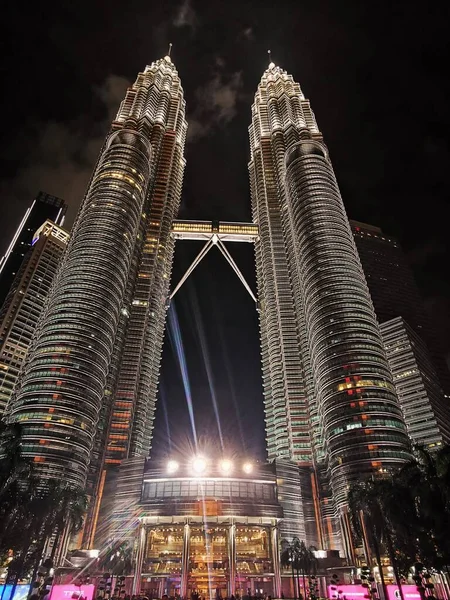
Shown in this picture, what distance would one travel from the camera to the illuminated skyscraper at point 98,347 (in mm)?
126500

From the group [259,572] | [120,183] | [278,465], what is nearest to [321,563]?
[259,572]

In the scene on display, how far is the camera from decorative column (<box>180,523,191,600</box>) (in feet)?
331

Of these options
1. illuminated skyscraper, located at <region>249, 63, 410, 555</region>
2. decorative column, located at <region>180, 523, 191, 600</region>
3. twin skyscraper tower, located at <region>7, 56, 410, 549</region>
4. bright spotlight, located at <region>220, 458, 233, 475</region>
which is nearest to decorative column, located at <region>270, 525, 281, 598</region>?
bright spotlight, located at <region>220, 458, 233, 475</region>

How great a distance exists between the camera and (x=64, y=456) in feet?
402

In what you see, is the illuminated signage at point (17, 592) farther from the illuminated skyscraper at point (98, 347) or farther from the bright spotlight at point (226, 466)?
the bright spotlight at point (226, 466)

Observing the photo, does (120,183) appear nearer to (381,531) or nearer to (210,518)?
(210,518)

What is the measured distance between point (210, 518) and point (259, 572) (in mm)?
16959

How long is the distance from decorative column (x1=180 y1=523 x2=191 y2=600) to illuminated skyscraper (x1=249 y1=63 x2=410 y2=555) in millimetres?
42896

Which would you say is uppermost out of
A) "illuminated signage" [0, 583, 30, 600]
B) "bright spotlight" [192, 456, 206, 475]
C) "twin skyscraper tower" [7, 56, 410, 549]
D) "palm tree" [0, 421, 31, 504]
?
"twin skyscraper tower" [7, 56, 410, 549]

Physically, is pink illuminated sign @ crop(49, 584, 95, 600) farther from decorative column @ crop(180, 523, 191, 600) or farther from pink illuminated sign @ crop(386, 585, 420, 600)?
decorative column @ crop(180, 523, 191, 600)

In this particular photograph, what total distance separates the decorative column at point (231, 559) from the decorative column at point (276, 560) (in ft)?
32.3

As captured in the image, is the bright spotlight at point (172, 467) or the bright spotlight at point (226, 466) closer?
the bright spotlight at point (226, 466)

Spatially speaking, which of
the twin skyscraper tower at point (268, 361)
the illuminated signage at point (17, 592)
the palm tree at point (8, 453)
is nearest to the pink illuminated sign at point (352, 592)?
the illuminated signage at point (17, 592)

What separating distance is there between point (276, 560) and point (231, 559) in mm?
11116
